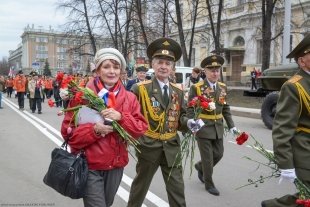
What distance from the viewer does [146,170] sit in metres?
4.32

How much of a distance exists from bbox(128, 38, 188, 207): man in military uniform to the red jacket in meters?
0.77

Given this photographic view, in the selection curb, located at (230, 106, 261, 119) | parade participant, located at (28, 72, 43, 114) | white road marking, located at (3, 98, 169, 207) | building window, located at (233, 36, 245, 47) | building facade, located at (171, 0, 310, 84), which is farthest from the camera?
building window, located at (233, 36, 245, 47)

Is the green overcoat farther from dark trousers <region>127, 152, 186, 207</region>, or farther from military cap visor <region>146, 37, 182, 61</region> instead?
military cap visor <region>146, 37, 182, 61</region>

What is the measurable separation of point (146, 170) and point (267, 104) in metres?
8.94

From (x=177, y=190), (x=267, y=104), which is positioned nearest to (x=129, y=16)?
(x=267, y=104)

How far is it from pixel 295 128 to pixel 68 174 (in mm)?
1703

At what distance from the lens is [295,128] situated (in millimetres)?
3264

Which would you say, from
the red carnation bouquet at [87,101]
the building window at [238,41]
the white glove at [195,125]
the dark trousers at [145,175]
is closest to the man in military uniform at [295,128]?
the white glove at [195,125]

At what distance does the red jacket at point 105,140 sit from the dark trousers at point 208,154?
2318mm

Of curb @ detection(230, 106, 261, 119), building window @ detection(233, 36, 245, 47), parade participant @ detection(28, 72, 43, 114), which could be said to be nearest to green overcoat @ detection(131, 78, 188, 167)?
curb @ detection(230, 106, 261, 119)

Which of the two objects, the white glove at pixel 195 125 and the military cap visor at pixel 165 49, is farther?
the military cap visor at pixel 165 49

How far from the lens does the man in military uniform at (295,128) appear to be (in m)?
3.21

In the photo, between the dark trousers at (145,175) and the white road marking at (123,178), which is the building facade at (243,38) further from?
the dark trousers at (145,175)

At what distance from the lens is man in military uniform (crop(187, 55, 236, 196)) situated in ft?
18.6
